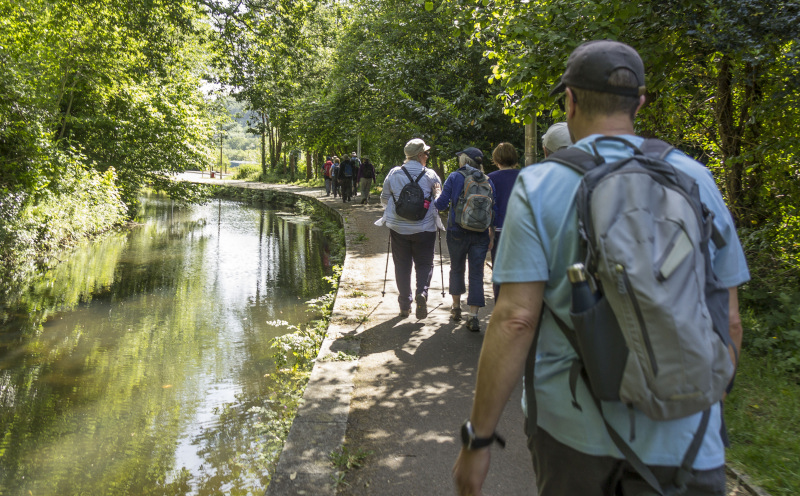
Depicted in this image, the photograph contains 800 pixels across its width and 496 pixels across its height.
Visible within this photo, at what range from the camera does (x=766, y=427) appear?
3.97 metres

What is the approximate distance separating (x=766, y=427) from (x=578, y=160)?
3162mm

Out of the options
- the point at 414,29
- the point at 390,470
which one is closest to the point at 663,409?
the point at 390,470

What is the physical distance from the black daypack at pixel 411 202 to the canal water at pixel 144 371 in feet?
7.48

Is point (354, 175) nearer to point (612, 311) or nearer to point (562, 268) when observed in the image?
point (562, 268)

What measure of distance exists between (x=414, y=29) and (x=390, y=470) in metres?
16.6

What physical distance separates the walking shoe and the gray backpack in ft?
18.0

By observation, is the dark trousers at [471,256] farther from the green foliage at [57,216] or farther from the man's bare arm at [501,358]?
the green foliage at [57,216]

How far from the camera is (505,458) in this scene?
3977 mm

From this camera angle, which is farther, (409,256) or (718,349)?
(409,256)

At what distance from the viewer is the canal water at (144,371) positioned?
17.0ft

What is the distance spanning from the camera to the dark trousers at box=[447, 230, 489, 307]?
21.5ft

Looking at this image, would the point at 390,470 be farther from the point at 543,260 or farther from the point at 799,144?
the point at 799,144

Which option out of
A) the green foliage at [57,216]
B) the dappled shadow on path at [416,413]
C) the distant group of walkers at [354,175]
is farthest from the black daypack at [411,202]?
the distant group of walkers at [354,175]

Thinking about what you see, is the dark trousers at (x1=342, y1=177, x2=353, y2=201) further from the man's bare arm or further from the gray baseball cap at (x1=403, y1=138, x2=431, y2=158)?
the man's bare arm
